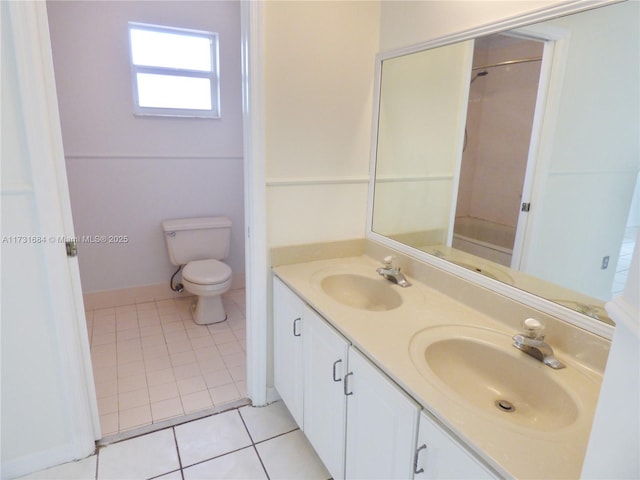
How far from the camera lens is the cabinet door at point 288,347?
1675 millimetres

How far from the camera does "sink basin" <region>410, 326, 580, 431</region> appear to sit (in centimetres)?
102

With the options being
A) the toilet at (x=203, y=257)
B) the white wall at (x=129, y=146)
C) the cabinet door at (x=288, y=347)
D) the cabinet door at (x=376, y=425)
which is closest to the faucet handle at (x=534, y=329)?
the cabinet door at (x=376, y=425)

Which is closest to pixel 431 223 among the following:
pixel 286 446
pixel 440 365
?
pixel 440 365

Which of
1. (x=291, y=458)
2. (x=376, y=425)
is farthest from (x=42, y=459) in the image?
(x=376, y=425)

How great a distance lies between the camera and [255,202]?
1770mm

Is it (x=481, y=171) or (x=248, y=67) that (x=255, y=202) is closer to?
(x=248, y=67)

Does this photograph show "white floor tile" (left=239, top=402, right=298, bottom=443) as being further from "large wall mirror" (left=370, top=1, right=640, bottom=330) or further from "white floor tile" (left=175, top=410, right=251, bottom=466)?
"large wall mirror" (left=370, top=1, right=640, bottom=330)

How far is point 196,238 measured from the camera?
10.1 ft

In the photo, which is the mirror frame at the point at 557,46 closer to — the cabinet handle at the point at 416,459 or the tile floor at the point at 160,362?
the cabinet handle at the point at 416,459

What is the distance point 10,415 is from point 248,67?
5.57 ft

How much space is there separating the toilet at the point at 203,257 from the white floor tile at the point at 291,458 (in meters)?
1.25

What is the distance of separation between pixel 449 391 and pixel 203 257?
253cm

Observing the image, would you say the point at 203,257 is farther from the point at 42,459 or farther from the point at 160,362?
the point at 42,459

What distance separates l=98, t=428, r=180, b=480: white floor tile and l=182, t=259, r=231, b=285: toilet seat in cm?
110
